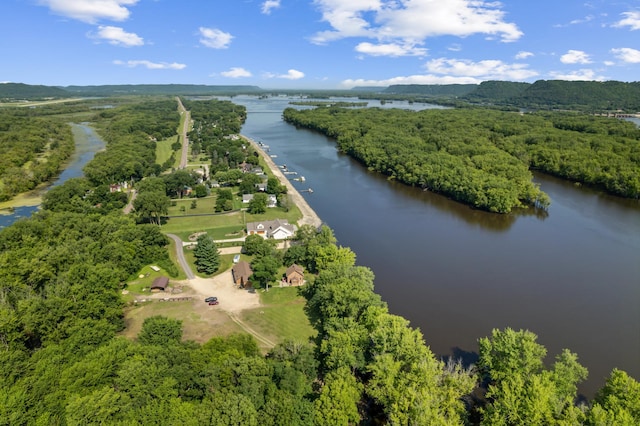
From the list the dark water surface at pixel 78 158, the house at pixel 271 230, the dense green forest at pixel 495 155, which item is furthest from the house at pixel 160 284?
the dense green forest at pixel 495 155

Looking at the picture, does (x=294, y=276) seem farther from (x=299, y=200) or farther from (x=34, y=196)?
(x=34, y=196)

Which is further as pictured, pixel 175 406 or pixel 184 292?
pixel 184 292

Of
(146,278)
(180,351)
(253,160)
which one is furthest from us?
(253,160)

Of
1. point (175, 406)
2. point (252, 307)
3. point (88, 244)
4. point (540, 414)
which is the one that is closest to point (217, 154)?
point (88, 244)

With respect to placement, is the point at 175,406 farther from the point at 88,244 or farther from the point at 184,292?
the point at 88,244

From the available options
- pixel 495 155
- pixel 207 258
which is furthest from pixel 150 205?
pixel 495 155
